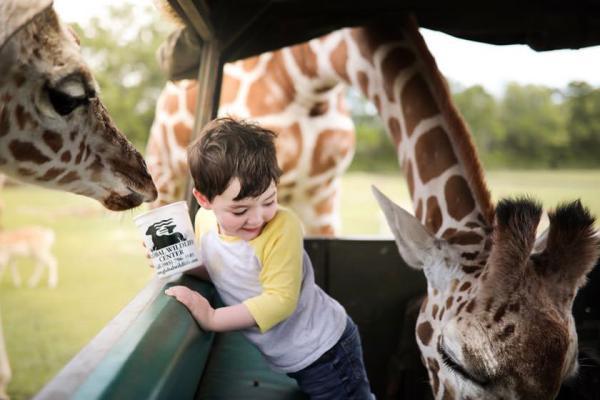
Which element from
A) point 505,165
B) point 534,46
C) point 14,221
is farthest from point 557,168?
point 534,46

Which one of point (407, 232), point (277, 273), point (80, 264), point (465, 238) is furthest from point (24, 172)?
point (80, 264)

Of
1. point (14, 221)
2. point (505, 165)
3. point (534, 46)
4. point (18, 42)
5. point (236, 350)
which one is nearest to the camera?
point (18, 42)

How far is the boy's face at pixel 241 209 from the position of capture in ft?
3.64

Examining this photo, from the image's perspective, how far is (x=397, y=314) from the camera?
224 centimetres

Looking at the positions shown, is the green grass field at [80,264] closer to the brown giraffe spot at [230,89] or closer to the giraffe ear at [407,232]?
the giraffe ear at [407,232]

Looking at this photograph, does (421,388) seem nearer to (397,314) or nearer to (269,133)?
(397,314)

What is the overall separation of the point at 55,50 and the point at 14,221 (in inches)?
424

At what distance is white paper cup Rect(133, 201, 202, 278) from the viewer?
3.76ft

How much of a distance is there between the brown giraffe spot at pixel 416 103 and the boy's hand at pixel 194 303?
1.21 m

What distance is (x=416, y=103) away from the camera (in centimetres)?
215

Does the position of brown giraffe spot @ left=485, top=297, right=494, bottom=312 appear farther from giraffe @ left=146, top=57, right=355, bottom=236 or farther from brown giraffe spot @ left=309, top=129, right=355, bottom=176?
brown giraffe spot @ left=309, top=129, right=355, bottom=176

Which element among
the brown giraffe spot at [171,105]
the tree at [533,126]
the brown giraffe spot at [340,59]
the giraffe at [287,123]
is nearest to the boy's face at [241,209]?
the brown giraffe spot at [340,59]

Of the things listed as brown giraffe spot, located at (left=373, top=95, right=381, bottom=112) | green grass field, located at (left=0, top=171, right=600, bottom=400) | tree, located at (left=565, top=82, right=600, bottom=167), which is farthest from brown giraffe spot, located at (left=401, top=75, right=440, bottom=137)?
tree, located at (left=565, top=82, right=600, bottom=167)

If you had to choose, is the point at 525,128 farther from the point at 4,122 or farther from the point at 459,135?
the point at 4,122
